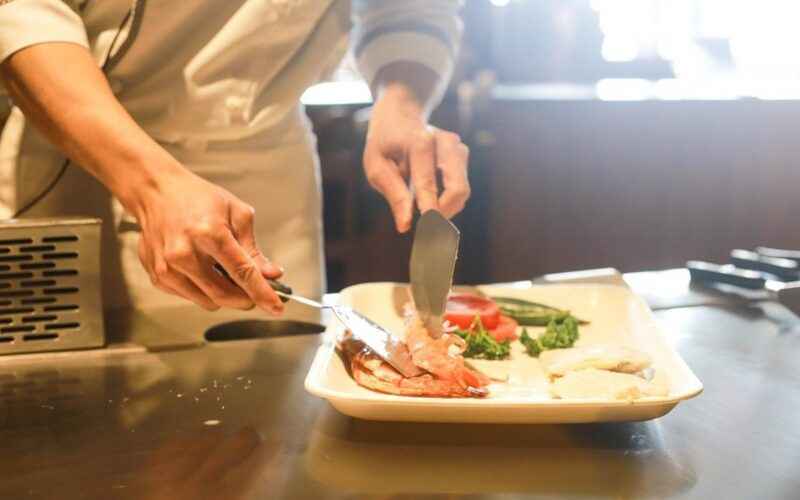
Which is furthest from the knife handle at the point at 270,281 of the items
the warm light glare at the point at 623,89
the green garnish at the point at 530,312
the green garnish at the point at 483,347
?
the warm light glare at the point at 623,89

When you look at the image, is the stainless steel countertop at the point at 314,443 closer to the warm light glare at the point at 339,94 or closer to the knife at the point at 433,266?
the knife at the point at 433,266

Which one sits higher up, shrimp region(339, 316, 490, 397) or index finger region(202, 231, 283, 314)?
index finger region(202, 231, 283, 314)

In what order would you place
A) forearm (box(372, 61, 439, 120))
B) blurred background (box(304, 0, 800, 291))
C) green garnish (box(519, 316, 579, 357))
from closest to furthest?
1. green garnish (box(519, 316, 579, 357))
2. forearm (box(372, 61, 439, 120))
3. blurred background (box(304, 0, 800, 291))

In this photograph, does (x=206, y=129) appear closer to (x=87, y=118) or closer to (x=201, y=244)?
(x=87, y=118)

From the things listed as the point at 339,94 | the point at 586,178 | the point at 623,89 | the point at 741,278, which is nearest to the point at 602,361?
the point at 741,278

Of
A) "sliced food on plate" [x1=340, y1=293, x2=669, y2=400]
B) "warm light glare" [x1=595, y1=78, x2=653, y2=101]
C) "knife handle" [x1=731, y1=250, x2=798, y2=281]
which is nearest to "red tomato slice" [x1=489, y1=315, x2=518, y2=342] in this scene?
"sliced food on plate" [x1=340, y1=293, x2=669, y2=400]

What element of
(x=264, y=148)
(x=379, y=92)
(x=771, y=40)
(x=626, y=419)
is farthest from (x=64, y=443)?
(x=771, y=40)

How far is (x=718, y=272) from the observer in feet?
4.46

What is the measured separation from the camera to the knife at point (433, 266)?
0.97 metres

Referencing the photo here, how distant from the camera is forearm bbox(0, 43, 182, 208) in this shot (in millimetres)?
897

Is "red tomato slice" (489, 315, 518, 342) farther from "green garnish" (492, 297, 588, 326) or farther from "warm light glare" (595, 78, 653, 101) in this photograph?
"warm light glare" (595, 78, 653, 101)

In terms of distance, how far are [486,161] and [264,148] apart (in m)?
1.76

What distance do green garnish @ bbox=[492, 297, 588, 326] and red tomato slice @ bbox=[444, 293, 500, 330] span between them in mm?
23

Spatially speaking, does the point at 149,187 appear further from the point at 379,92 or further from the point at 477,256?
the point at 477,256
